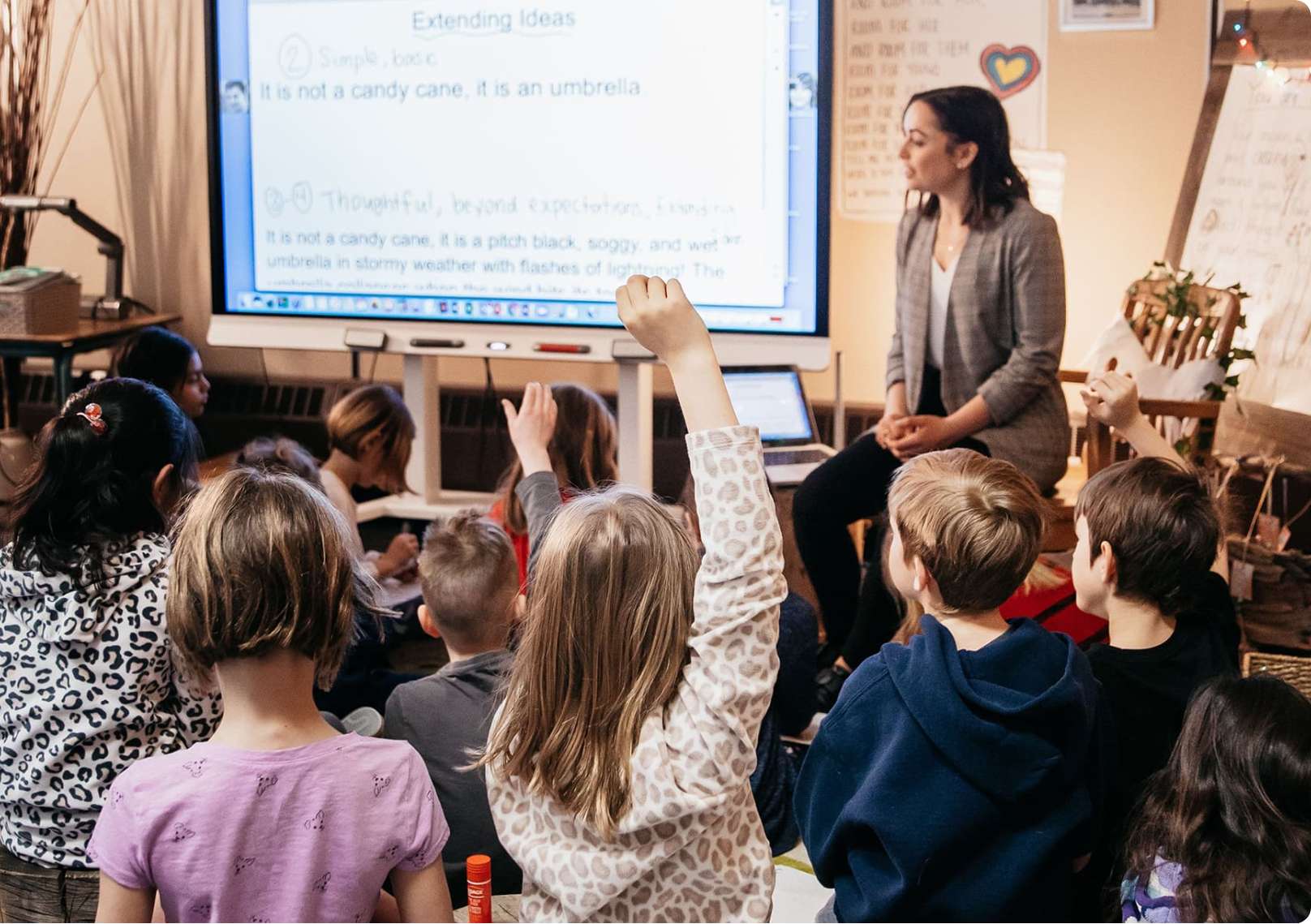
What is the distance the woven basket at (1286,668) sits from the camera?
7.97 ft

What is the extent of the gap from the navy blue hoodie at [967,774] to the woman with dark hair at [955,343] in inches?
52.1

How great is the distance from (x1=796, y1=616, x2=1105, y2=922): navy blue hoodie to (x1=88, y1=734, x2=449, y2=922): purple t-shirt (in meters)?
0.53

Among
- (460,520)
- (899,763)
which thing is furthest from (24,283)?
(899,763)

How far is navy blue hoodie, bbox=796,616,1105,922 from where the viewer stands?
1509 millimetres

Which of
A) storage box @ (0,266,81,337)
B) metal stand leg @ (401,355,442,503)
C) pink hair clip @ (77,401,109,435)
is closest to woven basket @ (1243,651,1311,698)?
pink hair clip @ (77,401,109,435)

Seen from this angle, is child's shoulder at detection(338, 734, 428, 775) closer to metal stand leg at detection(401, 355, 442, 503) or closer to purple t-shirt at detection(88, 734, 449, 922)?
purple t-shirt at detection(88, 734, 449, 922)

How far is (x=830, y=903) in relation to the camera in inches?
71.2

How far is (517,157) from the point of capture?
331 cm

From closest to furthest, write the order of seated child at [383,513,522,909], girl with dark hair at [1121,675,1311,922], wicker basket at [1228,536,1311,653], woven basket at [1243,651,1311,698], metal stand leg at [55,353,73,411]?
1. girl with dark hair at [1121,675,1311,922]
2. seated child at [383,513,522,909]
3. woven basket at [1243,651,1311,698]
4. wicker basket at [1228,536,1311,653]
5. metal stand leg at [55,353,73,411]

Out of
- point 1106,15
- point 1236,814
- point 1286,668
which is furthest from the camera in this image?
point 1106,15

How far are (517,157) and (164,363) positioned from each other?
3.13 feet

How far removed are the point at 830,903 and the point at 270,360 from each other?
307cm

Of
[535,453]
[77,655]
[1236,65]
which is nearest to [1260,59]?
[1236,65]

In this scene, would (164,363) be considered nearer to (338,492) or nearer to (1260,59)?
(338,492)
